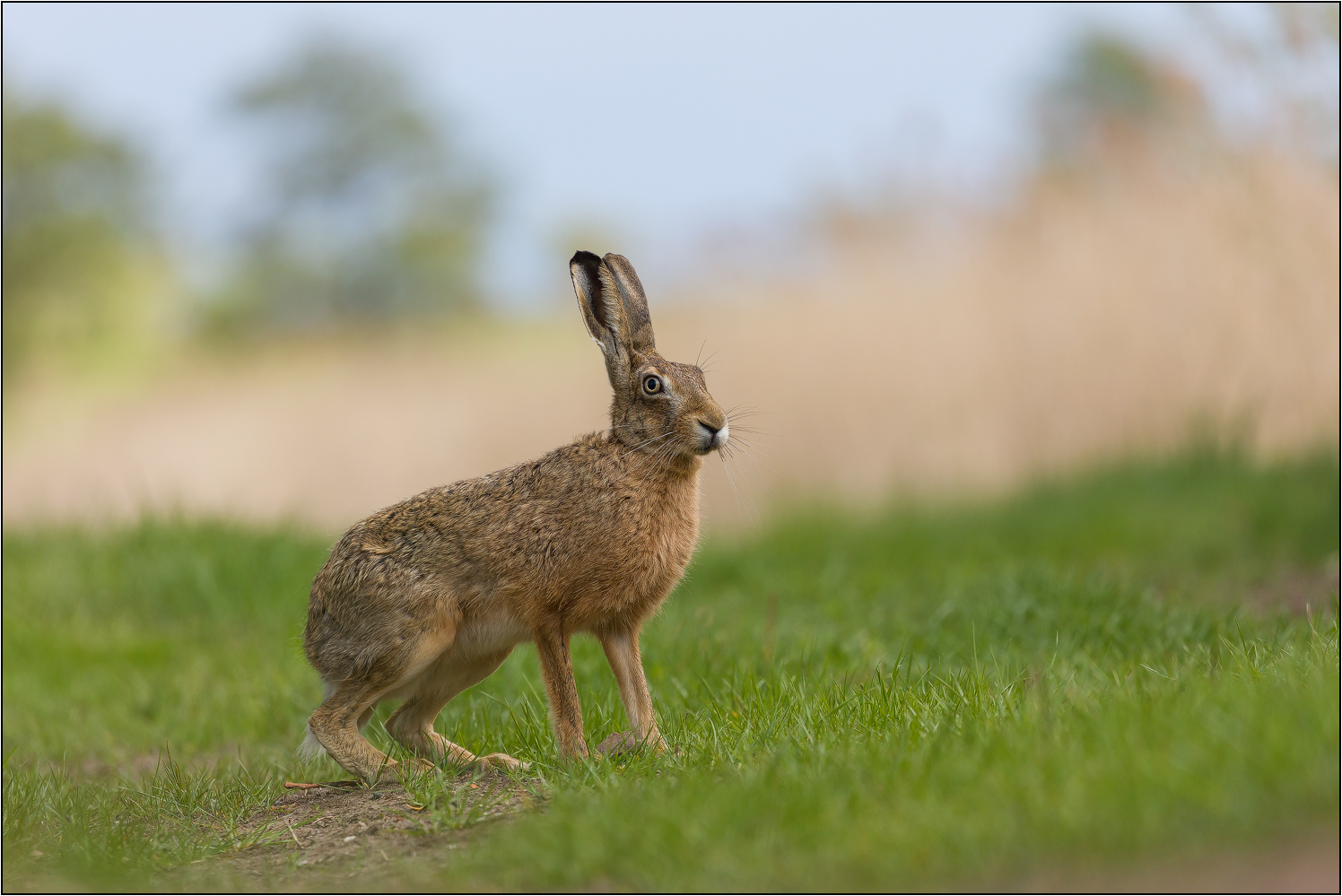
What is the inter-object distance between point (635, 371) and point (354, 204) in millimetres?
45843

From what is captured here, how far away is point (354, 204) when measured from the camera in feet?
160

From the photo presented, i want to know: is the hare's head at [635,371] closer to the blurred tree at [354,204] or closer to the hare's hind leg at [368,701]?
the hare's hind leg at [368,701]

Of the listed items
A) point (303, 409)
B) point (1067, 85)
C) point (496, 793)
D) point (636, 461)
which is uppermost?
point (1067, 85)

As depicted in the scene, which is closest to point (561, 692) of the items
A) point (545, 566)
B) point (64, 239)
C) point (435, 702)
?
point (545, 566)

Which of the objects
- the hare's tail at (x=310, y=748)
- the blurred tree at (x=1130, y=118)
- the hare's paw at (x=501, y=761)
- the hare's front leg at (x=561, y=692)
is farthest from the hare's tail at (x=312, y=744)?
the blurred tree at (x=1130, y=118)

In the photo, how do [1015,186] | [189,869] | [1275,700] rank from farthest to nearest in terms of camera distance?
[1015,186], [189,869], [1275,700]

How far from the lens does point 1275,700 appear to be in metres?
3.52

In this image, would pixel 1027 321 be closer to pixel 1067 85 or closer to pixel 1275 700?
pixel 1275 700

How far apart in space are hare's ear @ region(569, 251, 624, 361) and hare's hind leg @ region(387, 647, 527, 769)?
1.20 m

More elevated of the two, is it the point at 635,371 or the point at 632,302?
the point at 632,302

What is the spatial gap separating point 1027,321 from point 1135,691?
1045 centimetres

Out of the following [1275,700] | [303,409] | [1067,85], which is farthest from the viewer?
[1067,85]

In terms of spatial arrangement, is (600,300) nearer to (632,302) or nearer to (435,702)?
(632,302)

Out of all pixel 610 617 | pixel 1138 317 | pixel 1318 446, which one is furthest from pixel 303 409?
pixel 610 617
